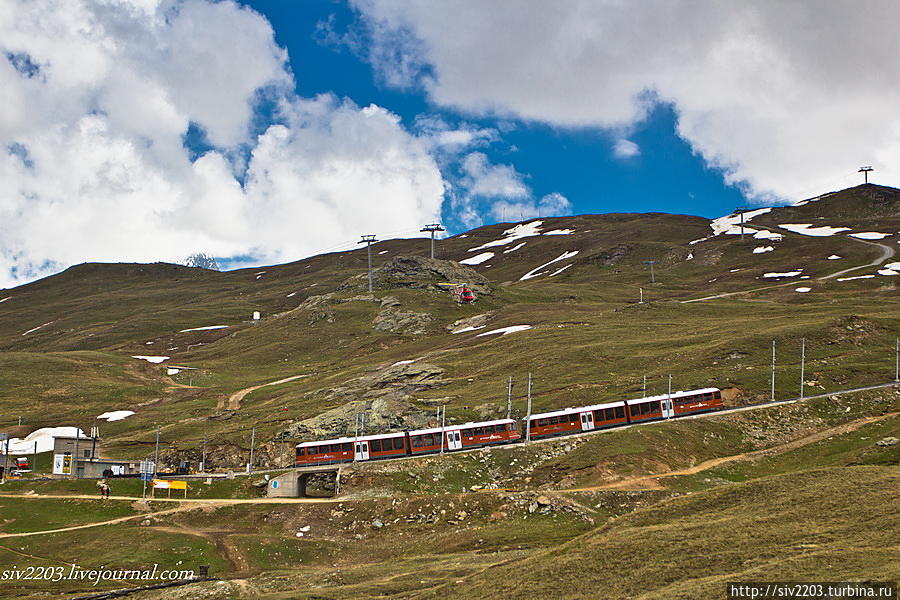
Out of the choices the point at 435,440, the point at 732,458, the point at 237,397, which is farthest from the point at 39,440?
the point at 732,458

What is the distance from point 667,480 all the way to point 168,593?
44019mm

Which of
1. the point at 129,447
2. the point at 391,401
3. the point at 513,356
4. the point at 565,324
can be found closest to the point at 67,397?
the point at 129,447

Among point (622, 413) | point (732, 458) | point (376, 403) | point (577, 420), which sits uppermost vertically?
point (376, 403)

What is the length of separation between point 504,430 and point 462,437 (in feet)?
16.8

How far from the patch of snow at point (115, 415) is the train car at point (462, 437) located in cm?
7703

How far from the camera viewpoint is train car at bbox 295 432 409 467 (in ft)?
279


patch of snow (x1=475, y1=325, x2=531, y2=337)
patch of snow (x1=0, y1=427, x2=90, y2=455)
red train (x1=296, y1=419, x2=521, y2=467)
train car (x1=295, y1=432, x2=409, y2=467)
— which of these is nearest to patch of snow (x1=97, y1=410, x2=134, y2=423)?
patch of snow (x1=0, y1=427, x2=90, y2=455)

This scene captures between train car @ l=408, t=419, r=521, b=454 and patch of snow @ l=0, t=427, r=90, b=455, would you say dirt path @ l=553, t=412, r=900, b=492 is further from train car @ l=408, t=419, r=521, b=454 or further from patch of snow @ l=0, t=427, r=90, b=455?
patch of snow @ l=0, t=427, r=90, b=455

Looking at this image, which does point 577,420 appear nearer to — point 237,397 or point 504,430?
point 504,430

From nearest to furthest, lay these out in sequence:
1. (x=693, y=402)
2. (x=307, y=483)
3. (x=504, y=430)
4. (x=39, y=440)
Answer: (x=504, y=430) < (x=307, y=483) < (x=693, y=402) < (x=39, y=440)

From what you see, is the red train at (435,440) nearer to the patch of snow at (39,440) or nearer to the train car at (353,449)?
the train car at (353,449)

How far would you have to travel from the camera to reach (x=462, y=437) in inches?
3342

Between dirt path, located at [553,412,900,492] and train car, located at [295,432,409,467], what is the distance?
26089mm

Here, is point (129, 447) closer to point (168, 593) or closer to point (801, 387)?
point (168, 593)
